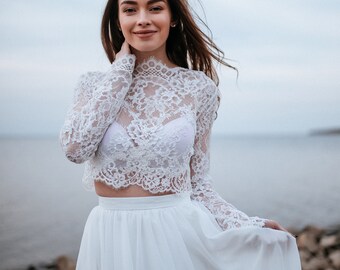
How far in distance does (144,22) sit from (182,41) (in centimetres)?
35

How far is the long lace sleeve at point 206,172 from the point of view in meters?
2.32

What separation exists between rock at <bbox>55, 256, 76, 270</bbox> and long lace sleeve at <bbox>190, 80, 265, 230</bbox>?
419 centimetres

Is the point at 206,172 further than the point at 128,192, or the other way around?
the point at 206,172

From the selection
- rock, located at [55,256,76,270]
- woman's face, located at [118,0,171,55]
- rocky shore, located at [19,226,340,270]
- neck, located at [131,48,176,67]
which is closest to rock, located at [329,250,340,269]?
rocky shore, located at [19,226,340,270]

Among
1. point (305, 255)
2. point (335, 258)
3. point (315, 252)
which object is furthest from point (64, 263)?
point (335, 258)

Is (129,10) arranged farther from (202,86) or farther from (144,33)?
(202,86)

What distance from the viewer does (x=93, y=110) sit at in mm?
2150

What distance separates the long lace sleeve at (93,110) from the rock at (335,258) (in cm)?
532

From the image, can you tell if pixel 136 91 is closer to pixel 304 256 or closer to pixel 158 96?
pixel 158 96

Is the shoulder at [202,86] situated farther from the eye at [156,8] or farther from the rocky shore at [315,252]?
the rocky shore at [315,252]

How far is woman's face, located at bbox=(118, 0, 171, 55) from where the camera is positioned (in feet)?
7.50

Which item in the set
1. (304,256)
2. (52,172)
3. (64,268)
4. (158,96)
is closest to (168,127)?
(158,96)

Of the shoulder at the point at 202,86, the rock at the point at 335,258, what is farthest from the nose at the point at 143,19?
the rock at the point at 335,258

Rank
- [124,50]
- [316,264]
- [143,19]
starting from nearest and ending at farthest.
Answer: [143,19] → [124,50] → [316,264]
